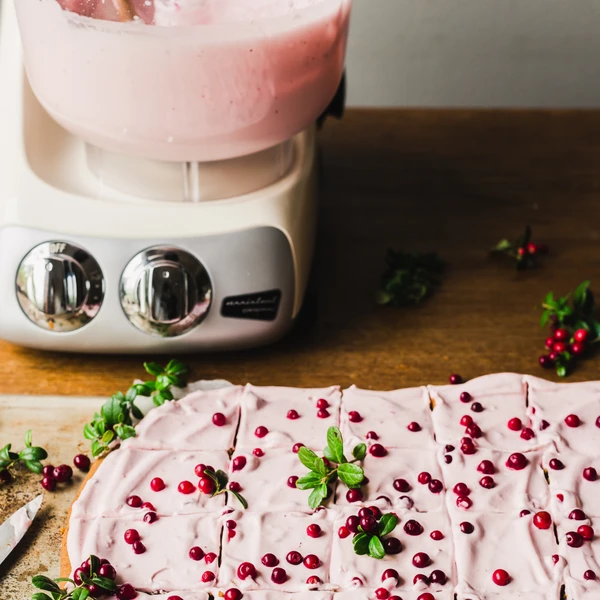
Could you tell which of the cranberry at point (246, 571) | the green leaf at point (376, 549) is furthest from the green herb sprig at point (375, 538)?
the cranberry at point (246, 571)

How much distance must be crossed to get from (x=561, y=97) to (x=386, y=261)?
79 cm

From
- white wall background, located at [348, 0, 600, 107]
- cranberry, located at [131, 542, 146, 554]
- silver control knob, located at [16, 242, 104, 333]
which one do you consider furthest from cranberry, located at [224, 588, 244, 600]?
white wall background, located at [348, 0, 600, 107]

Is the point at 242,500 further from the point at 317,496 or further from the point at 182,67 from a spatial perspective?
the point at 182,67

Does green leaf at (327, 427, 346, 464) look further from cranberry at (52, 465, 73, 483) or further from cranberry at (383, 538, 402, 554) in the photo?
cranberry at (52, 465, 73, 483)

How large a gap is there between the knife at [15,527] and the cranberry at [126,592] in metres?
0.17

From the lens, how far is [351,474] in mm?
1154

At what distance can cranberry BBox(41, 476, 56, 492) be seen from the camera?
4.00ft

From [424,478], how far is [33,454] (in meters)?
0.50

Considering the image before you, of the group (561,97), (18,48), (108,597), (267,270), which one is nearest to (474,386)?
(267,270)

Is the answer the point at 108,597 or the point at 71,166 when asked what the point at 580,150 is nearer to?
the point at 71,166

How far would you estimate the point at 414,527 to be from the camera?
3.65ft

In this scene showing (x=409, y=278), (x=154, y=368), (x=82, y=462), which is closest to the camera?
(x=82, y=462)

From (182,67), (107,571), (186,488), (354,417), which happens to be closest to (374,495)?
(354,417)

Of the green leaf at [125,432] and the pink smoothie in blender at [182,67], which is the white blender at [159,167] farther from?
the green leaf at [125,432]
